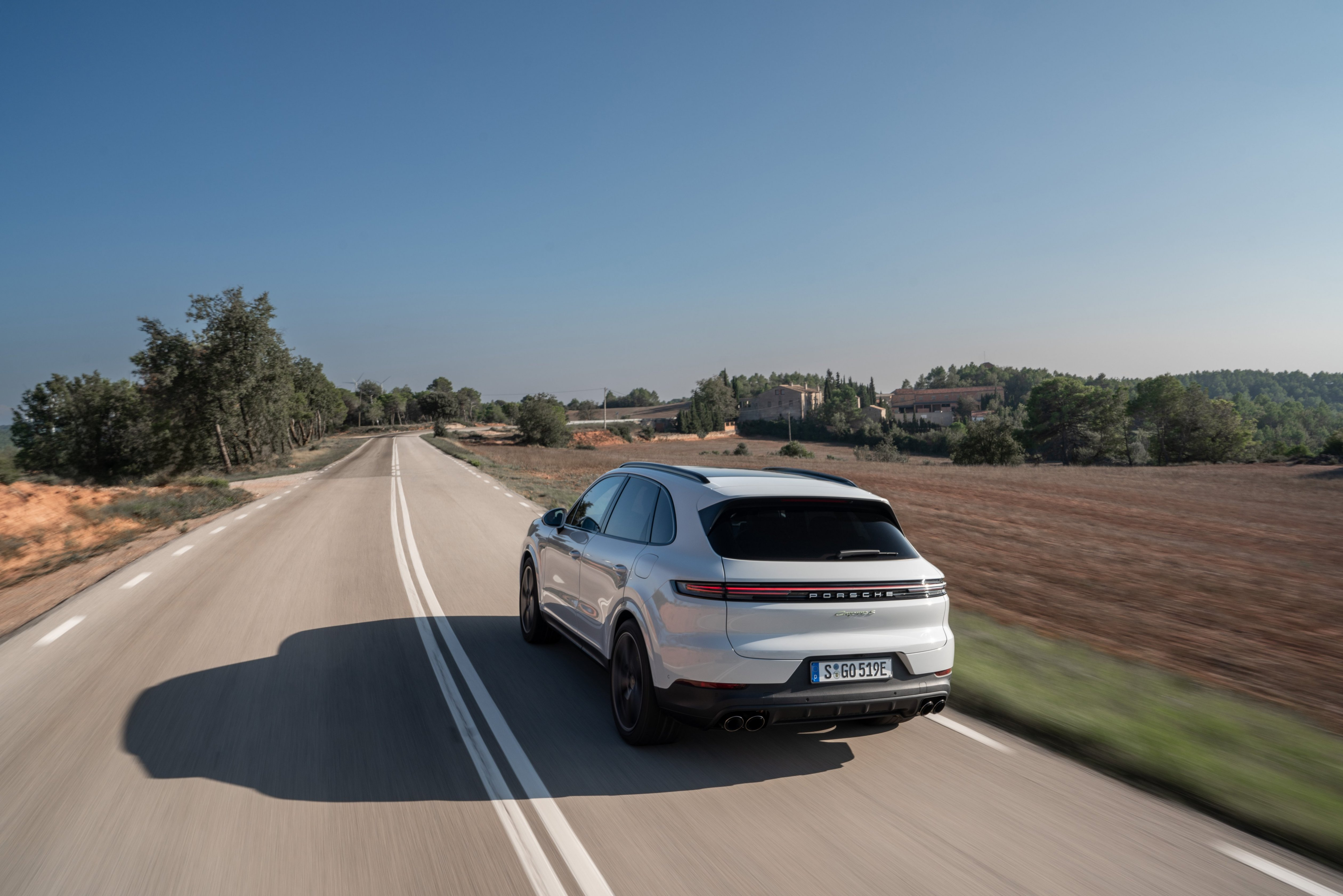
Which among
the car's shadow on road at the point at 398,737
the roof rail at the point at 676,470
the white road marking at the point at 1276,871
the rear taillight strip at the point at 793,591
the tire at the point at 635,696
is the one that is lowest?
the white road marking at the point at 1276,871

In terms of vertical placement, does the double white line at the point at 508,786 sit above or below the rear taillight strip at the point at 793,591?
below

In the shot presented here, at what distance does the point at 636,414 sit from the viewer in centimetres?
17375

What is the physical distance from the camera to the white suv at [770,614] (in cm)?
388

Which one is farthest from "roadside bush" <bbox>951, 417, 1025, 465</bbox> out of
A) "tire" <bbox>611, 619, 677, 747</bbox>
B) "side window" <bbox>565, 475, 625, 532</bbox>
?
"tire" <bbox>611, 619, 677, 747</bbox>

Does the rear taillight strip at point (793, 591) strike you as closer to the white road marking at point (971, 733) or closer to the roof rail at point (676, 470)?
the roof rail at point (676, 470)

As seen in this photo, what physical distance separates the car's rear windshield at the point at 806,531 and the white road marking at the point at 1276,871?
1887 mm

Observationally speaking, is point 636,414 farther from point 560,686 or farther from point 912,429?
point 560,686

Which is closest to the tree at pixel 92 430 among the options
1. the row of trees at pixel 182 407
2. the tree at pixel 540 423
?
the row of trees at pixel 182 407

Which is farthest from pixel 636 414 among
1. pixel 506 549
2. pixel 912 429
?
pixel 506 549

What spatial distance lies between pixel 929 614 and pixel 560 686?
9.09 ft

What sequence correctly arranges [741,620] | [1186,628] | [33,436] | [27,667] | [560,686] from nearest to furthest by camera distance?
[741,620] → [560,686] → [27,667] → [1186,628] → [33,436]

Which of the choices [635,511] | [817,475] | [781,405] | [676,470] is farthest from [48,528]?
[781,405]

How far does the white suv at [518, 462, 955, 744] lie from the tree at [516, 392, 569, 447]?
69666 mm

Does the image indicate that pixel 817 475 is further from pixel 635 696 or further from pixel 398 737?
pixel 398 737
